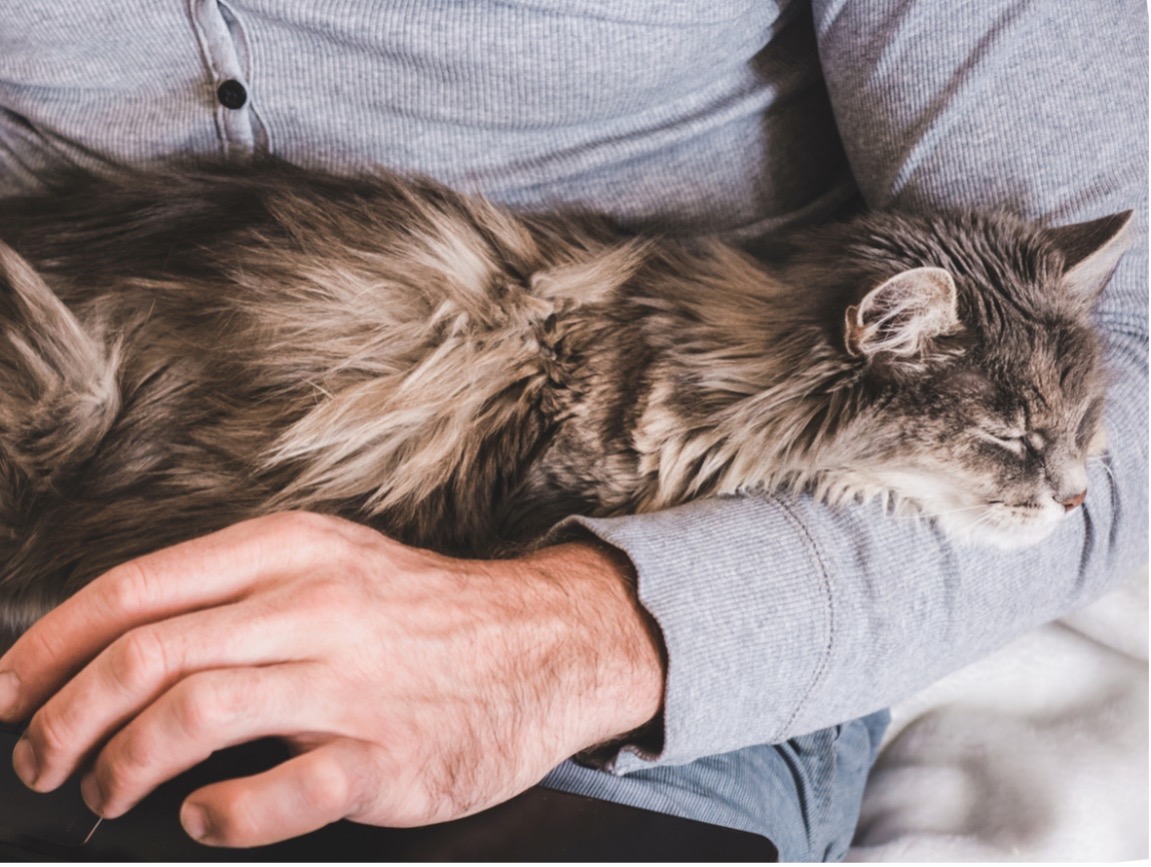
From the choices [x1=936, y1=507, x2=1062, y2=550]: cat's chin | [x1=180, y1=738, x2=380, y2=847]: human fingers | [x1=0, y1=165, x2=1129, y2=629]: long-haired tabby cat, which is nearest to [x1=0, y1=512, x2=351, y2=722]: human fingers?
[x1=180, y1=738, x2=380, y2=847]: human fingers

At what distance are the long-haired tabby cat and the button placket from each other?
0.06 m

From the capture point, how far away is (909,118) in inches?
45.1

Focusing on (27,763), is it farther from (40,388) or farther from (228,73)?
(228,73)

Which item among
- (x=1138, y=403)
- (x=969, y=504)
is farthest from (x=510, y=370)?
(x=1138, y=403)

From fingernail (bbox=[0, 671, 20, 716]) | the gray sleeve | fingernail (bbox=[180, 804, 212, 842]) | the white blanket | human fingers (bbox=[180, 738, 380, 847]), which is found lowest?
the white blanket

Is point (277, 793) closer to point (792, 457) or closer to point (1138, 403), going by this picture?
point (792, 457)

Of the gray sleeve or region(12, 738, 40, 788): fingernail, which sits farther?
the gray sleeve

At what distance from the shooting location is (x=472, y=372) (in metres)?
1.11

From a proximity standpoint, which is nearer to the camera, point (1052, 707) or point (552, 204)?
point (552, 204)

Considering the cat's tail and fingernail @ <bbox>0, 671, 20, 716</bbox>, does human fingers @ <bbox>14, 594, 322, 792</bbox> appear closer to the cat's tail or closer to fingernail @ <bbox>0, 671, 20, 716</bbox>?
fingernail @ <bbox>0, 671, 20, 716</bbox>

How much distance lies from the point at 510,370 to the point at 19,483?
0.58 metres

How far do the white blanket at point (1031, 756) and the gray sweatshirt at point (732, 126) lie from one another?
0.29 m

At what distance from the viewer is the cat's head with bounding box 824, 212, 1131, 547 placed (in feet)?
3.39

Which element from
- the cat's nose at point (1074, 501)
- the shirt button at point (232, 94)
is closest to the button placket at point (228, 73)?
the shirt button at point (232, 94)
